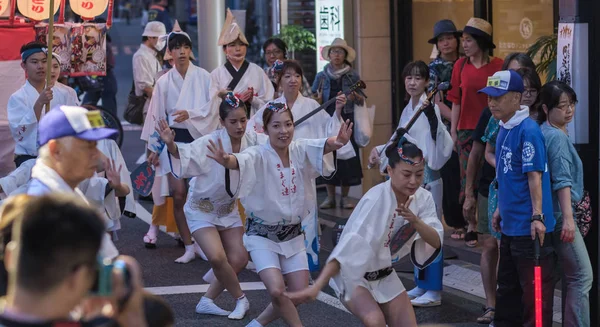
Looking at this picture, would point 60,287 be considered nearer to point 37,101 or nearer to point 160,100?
point 37,101

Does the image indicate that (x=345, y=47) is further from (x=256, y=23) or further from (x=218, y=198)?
(x=256, y=23)

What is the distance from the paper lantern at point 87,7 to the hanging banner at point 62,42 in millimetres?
976

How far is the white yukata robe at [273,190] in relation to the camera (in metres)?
6.59

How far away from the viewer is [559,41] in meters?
6.57

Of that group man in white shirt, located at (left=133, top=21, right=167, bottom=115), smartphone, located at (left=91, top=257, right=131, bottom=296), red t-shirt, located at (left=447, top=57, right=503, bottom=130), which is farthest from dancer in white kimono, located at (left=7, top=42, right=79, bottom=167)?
smartphone, located at (left=91, top=257, right=131, bottom=296)

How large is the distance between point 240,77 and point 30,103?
229 centimetres

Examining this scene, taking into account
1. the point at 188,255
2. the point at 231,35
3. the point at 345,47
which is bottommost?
the point at 188,255

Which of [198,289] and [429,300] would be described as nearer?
[429,300]

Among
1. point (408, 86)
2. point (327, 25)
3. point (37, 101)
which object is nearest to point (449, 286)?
point (408, 86)

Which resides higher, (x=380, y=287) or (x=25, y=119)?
(x=25, y=119)

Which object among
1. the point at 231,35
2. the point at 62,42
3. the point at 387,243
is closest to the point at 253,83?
the point at 231,35

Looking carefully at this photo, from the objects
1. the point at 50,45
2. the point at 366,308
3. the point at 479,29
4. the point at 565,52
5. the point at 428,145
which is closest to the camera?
the point at 366,308

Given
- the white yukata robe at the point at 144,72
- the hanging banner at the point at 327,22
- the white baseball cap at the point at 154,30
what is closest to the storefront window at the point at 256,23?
the hanging banner at the point at 327,22

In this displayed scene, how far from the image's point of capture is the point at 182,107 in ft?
30.9
